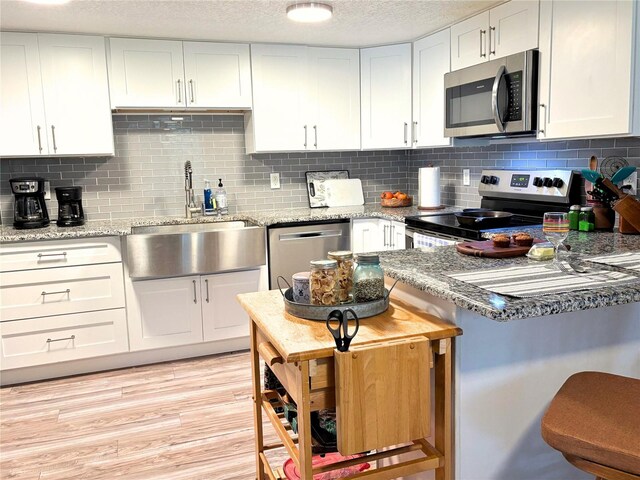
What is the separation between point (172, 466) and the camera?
2.47 meters

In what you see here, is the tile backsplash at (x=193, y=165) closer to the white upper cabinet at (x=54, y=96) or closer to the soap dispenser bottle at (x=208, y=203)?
the soap dispenser bottle at (x=208, y=203)

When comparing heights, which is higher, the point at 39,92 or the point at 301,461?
the point at 39,92

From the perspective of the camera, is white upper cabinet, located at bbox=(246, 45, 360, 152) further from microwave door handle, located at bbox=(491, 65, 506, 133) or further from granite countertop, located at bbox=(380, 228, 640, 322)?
granite countertop, located at bbox=(380, 228, 640, 322)

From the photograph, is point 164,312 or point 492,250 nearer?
point 492,250

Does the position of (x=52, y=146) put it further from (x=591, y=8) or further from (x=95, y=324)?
(x=591, y=8)

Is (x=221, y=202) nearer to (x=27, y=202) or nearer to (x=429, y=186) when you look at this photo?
(x=27, y=202)

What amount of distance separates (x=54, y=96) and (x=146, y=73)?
59 cm

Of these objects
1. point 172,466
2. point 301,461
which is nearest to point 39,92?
point 172,466

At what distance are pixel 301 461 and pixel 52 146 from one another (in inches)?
115

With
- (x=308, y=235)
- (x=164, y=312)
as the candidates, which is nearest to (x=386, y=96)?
(x=308, y=235)

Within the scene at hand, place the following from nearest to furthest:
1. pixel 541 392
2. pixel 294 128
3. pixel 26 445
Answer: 1. pixel 541 392
2. pixel 26 445
3. pixel 294 128

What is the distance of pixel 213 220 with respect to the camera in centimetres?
403

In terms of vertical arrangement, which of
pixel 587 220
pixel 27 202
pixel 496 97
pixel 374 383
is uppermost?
pixel 496 97

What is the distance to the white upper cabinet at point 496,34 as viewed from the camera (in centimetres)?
298
